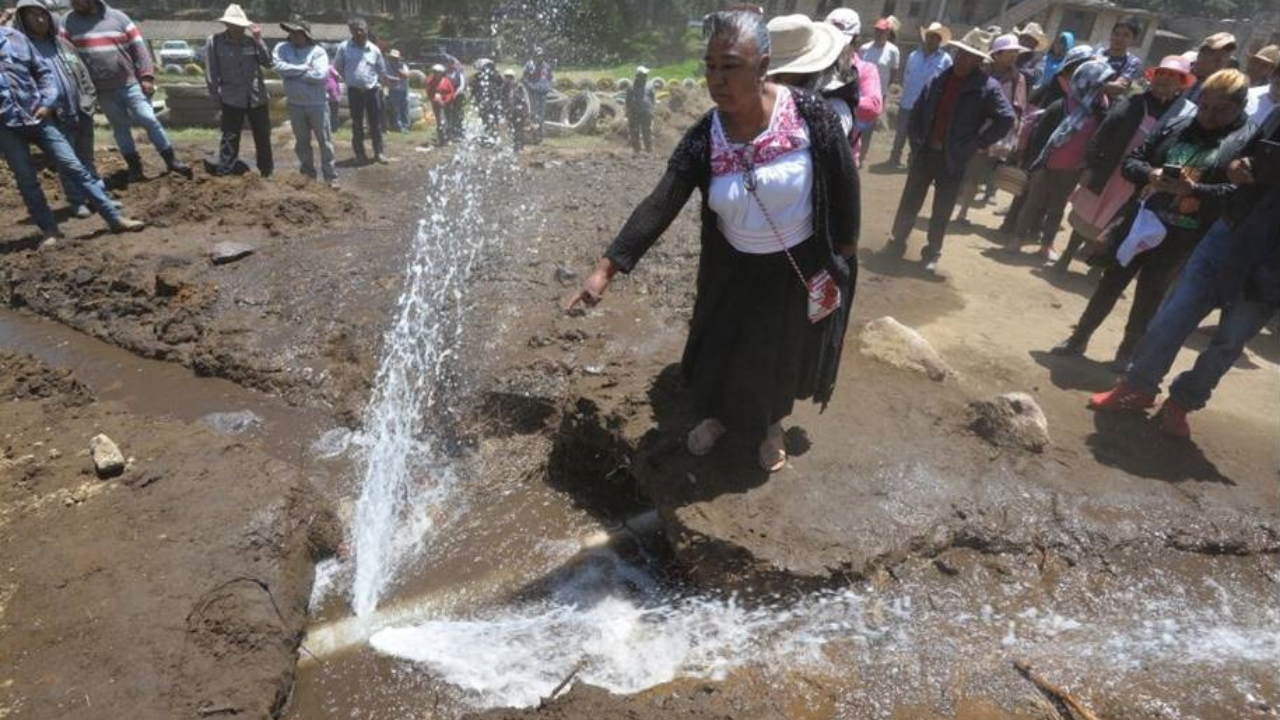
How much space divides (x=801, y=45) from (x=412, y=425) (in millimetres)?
2900

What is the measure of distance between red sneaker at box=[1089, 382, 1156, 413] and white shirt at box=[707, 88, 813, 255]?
250 centimetres

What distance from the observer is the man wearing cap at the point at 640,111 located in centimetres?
1188

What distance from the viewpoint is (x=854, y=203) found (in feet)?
8.52

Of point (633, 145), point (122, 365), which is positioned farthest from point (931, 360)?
point (633, 145)

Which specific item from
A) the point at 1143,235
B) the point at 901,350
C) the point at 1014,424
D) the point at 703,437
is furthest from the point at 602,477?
the point at 1143,235

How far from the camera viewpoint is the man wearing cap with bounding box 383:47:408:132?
39.7 ft

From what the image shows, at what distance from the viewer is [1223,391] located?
14.5 ft

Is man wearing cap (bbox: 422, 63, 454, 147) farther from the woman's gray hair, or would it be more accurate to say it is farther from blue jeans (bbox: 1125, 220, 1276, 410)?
blue jeans (bbox: 1125, 220, 1276, 410)

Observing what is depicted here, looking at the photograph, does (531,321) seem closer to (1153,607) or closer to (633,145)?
(1153,607)

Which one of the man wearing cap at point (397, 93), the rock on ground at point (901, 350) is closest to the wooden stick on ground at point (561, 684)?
the rock on ground at point (901, 350)

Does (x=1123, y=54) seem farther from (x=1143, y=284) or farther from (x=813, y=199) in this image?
(x=813, y=199)

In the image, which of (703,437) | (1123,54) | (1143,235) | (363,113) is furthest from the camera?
(363,113)

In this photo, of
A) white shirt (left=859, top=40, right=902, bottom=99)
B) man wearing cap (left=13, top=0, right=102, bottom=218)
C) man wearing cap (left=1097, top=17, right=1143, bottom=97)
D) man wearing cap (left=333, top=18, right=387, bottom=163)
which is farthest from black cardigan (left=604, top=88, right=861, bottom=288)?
man wearing cap (left=333, top=18, right=387, bottom=163)

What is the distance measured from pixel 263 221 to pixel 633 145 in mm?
7640
